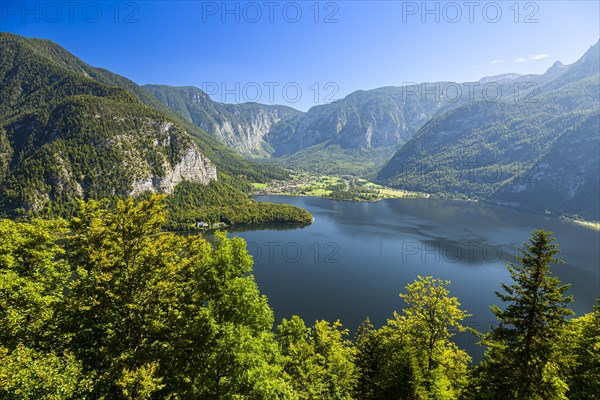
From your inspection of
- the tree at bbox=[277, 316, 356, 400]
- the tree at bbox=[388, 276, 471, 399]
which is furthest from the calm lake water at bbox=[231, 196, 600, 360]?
the tree at bbox=[388, 276, 471, 399]

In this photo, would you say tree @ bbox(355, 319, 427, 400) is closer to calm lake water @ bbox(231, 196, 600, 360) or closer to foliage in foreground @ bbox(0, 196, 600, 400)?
foliage in foreground @ bbox(0, 196, 600, 400)

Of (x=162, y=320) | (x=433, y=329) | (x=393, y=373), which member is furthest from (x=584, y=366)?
(x=162, y=320)

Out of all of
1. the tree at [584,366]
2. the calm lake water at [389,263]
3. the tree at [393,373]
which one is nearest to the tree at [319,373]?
the tree at [393,373]

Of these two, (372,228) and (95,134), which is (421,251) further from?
(95,134)

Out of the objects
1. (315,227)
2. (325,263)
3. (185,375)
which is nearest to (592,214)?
(315,227)

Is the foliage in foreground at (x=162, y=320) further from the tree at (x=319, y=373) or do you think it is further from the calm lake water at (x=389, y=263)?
the calm lake water at (x=389, y=263)

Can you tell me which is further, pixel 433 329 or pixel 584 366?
pixel 433 329

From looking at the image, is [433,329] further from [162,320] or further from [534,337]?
[162,320]
